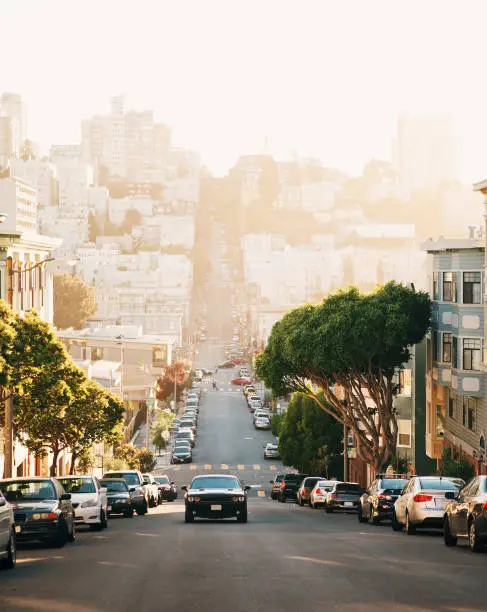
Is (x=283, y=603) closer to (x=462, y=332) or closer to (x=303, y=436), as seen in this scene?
(x=462, y=332)

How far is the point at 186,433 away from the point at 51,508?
9393 centimetres

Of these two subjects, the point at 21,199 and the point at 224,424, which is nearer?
the point at 21,199

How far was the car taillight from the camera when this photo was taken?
28109 millimetres

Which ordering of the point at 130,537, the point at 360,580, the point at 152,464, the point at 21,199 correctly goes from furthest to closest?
the point at 152,464 → the point at 21,199 → the point at 130,537 → the point at 360,580

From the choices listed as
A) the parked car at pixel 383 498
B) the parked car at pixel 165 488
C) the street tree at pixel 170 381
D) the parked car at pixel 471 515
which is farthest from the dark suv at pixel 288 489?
the street tree at pixel 170 381

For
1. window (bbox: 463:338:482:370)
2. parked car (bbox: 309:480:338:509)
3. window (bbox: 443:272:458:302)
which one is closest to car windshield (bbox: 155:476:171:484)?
parked car (bbox: 309:480:338:509)

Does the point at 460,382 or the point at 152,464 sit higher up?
the point at 460,382

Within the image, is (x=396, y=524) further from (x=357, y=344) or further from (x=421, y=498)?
(x=357, y=344)

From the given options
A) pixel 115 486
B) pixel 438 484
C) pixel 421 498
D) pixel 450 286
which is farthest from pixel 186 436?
pixel 421 498

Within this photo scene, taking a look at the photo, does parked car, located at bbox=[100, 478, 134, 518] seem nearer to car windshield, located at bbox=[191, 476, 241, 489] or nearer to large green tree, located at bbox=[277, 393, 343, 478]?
car windshield, located at bbox=[191, 476, 241, 489]

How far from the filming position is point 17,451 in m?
56.7

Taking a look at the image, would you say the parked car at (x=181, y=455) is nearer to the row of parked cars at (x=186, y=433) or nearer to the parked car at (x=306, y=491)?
the row of parked cars at (x=186, y=433)

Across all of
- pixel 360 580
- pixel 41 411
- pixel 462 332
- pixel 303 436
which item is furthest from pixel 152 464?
pixel 360 580

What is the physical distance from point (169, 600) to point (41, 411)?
88.2 ft
